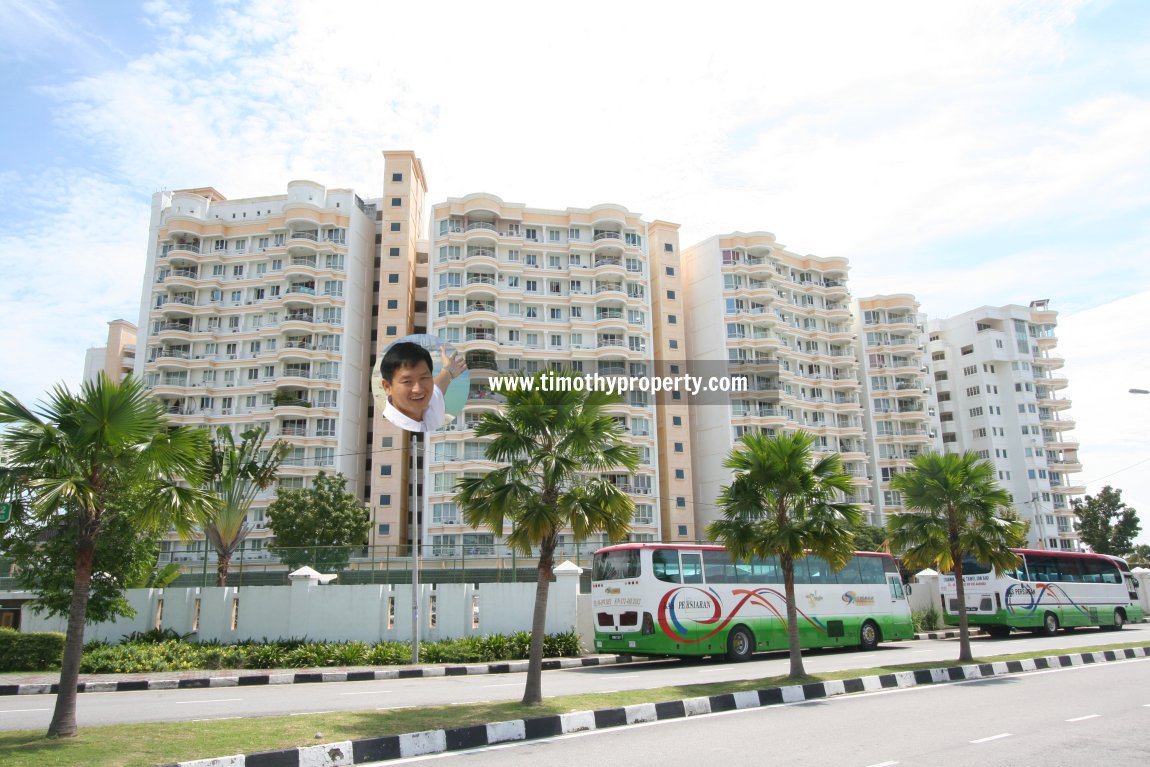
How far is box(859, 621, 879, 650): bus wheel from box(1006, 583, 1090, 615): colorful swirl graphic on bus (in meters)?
8.38

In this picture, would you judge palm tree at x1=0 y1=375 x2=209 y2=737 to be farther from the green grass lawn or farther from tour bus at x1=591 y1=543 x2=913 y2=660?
tour bus at x1=591 y1=543 x2=913 y2=660

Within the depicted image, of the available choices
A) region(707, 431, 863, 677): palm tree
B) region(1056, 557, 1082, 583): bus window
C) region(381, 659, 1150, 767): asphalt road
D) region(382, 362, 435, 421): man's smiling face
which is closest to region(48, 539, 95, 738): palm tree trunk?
region(381, 659, 1150, 767): asphalt road

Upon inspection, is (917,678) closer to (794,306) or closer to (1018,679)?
(1018,679)

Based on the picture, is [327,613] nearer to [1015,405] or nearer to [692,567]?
[692,567]

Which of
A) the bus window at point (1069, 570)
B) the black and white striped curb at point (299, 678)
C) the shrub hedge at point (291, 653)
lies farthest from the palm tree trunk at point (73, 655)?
the bus window at point (1069, 570)

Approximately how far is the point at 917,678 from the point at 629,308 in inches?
2195

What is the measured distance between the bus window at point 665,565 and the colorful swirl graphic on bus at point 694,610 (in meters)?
0.38

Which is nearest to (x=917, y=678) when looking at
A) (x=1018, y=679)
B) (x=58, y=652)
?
(x=1018, y=679)

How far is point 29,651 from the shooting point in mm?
20766

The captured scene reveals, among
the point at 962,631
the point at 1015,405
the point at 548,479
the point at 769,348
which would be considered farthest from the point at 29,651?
the point at 1015,405

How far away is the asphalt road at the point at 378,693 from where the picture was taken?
13219mm

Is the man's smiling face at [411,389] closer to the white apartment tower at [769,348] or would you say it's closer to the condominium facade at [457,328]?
the condominium facade at [457,328]

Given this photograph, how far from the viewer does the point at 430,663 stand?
2370 cm

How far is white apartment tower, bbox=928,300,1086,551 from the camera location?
3511 inches
